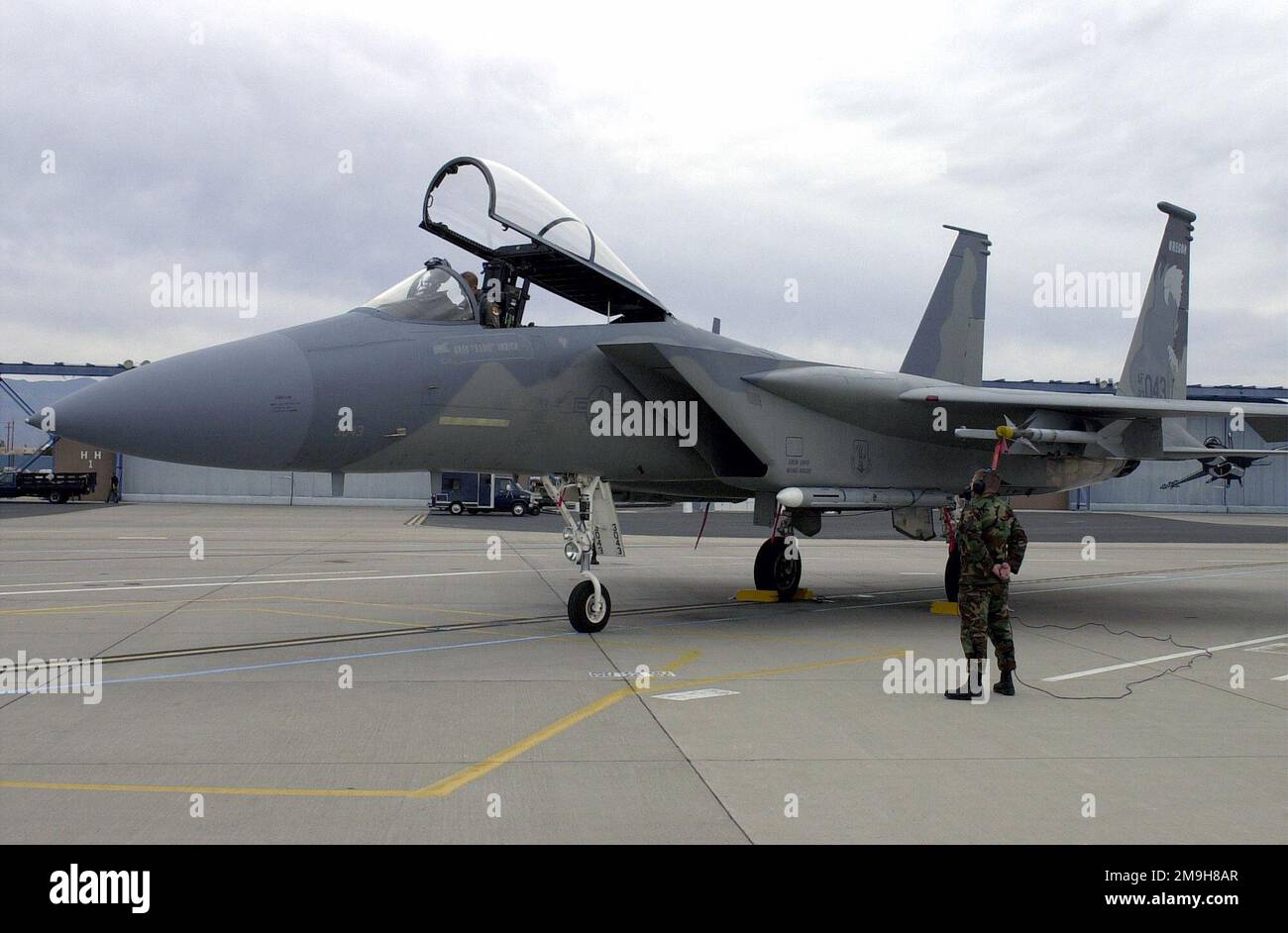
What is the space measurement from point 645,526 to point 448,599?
21058 millimetres

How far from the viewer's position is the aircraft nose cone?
704 cm

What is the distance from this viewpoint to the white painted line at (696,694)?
670 cm

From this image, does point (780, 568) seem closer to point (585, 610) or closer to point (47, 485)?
point (585, 610)

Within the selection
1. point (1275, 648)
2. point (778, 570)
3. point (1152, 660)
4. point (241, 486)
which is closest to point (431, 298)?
point (778, 570)

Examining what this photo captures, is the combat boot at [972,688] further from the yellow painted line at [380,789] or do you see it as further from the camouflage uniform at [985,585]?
the yellow painted line at [380,789]

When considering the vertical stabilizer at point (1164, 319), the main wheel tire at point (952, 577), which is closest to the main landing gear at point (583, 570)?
the main wheel tire at point (952, 577)

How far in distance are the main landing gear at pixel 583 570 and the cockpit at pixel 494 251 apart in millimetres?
1715

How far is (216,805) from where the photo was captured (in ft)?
14.2

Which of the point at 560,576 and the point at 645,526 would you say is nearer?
the point at 560,576

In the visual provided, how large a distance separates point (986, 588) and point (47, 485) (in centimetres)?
4795

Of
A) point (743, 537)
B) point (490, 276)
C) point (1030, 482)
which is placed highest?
point (490, 276)

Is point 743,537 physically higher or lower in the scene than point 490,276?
lower
